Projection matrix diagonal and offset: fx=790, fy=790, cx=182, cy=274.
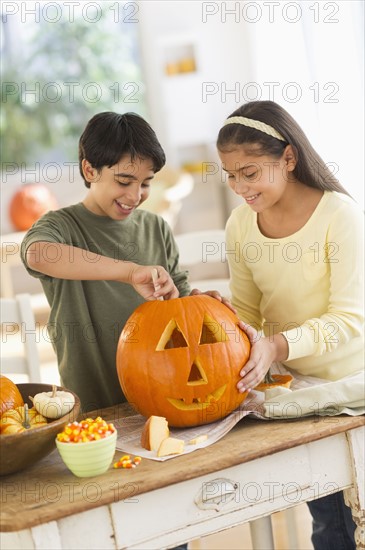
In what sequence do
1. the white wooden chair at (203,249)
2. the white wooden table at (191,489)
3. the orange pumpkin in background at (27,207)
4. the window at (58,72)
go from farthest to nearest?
1. the window at (58,72)
2. the orange pumpkin in background at (27,207)
3. the white wooden chair at (203,249)
4. the white wooden table at (191,489)

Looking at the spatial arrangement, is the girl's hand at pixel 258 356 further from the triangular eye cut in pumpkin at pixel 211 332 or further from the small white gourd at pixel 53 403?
the small white gourd at pixel 53 403

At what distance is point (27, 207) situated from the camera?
4535 millimetres

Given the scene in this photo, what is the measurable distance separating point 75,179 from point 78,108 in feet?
1.67

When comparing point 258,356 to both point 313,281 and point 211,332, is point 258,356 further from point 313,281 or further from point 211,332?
point 313,281

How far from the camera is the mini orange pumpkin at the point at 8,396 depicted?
116cm

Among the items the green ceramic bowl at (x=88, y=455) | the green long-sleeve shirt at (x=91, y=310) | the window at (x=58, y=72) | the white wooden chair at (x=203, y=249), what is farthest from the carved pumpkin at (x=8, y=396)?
the window at (x=58, y=72)

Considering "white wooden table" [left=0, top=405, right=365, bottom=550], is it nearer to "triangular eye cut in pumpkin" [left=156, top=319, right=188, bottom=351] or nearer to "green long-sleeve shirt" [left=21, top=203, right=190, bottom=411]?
"triangular eye cut in pumpkin" [left=156, top=319, right=188, bottom=351]

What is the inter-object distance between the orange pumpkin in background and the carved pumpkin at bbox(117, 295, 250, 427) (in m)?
3.36

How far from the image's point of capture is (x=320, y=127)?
7.36ft

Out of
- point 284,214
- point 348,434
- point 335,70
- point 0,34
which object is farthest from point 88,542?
point 0,34

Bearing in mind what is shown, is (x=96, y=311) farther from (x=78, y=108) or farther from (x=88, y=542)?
(x=78, y=108)

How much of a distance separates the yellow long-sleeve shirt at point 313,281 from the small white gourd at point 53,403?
15.2 inches

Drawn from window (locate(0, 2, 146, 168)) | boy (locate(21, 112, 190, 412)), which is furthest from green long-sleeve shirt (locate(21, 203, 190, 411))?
window (locate(0, 2, 146, 168))

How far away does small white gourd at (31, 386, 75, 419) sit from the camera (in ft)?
3.77
